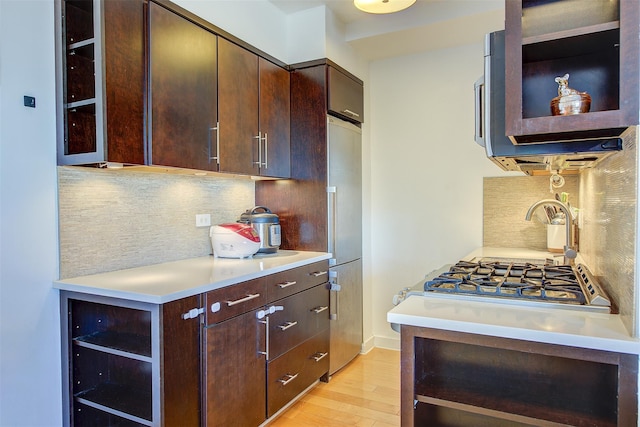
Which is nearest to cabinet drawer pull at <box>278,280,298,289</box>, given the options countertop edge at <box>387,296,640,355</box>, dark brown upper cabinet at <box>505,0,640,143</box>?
countertop edge at <box>387,296,640,355</box>

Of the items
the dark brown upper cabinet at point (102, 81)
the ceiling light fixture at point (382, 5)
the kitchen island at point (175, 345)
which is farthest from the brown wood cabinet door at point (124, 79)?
the ceiling light fixture at point (382, 5)

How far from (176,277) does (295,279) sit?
2.43ft

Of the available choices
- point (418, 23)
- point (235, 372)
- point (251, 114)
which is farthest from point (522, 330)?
point (418, 23)

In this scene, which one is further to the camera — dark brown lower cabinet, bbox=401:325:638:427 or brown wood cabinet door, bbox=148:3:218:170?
brown wood cabinet door, bbox=148:3:218:170

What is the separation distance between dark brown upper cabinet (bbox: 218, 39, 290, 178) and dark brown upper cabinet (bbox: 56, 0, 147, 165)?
530 millimetres

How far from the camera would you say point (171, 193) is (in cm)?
→ 240

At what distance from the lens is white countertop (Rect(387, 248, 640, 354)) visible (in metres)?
1.06

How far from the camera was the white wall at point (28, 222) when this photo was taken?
5.39ft

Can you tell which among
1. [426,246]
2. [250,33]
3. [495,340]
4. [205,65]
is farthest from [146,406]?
[426,246]

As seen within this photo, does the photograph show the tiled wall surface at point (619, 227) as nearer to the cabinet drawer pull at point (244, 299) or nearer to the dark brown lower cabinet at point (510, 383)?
the dark brown lower cabinet at point (510, 383)

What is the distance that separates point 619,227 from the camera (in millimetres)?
1237

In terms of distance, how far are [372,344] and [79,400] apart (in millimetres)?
2346

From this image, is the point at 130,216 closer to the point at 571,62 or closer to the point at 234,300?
the point at 234,300

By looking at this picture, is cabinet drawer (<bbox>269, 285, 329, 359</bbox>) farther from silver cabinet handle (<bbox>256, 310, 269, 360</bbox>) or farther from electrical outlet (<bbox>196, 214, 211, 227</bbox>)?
electrical outlet (<bbox>196, 214, 211, 227</bbox>)
